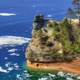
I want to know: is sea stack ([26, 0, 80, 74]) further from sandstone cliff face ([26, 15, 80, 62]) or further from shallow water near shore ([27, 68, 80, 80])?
shallow water near shore ([27, 68, 80, 80])

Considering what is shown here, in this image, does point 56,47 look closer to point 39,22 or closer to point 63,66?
point 63,66

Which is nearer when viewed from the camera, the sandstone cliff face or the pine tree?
the sandstone cliff face

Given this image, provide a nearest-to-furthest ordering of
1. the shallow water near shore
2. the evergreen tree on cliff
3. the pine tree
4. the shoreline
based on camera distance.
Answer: the shallow water near shore < the shoreline < the evergreen tree on cliff < the pine tree

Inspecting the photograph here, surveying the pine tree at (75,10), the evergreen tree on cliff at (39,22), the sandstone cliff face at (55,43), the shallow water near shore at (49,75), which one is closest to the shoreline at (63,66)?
the sandstone cliff face at (55,43)

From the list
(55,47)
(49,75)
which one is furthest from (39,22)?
(49,75)

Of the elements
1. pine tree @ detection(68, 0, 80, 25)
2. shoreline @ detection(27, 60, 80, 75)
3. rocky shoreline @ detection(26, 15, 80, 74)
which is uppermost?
pine tree @ detection(68, 0, 80, 25)

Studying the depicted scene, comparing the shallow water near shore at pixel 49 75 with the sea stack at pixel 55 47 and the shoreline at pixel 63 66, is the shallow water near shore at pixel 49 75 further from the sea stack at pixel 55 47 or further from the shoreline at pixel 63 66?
the sea stack at pixel 55 47

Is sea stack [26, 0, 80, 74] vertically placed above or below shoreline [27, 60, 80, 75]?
above

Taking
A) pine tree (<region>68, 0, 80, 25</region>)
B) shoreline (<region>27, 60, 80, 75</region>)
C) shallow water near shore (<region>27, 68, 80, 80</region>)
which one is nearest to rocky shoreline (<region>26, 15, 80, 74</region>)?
shoreline (<region>27, 60, 80, 75</region>)
